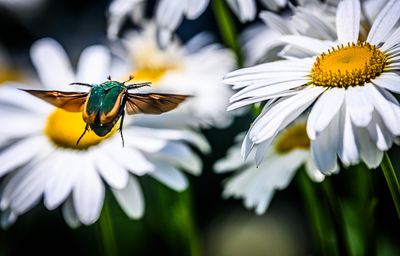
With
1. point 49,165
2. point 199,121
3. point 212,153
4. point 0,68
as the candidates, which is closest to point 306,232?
point 212,153

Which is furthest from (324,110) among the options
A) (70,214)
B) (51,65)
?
(51,65)

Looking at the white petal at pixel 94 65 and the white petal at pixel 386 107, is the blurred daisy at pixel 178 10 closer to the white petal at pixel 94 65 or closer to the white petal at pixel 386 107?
the white petal at pixel 94 65

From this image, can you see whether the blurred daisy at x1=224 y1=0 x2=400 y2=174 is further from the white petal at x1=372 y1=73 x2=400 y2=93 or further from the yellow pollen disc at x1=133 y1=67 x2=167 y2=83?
the yellow pollen disc at x1=133 y1=67 x2=167 y2=83

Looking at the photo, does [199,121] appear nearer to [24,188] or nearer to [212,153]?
[24,188]

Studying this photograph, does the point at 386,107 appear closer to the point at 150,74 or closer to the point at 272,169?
the point at 272,169

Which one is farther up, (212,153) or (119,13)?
(119,13)

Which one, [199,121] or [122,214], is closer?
[199,121]

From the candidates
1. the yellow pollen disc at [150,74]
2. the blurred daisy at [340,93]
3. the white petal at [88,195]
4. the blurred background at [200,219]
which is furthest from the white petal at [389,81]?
the yellow pollen disc at [150,74]
